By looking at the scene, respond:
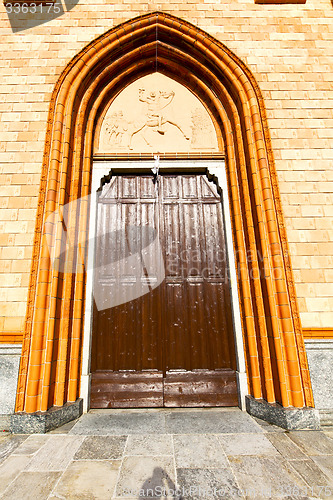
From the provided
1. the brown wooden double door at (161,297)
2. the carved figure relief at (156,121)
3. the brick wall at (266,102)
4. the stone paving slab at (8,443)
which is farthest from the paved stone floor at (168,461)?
the carved figure relief at (156,121)

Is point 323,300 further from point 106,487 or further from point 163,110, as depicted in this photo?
point 163,110

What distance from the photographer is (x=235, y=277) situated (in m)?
3.91

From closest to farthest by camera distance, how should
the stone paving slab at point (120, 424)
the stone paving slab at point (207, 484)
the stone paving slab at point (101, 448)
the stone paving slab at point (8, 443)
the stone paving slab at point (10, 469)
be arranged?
the stone paving slab at point (207, 484), the stone paving slab at point (10, 469), the stone paving slab at point (101, 448), the stone paving slab at point (8, 443), the stone paving slab at point (120, 424)

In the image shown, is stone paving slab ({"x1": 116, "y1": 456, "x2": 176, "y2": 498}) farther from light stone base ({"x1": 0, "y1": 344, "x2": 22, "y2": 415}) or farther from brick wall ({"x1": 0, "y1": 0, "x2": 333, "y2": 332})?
brick wall ({"x1": 0, "y1": 0, "x2": 333, "y2": 332})

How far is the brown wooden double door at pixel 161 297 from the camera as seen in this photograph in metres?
3.58

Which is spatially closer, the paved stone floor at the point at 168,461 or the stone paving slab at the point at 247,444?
the paved stone floor at the point at 168,461

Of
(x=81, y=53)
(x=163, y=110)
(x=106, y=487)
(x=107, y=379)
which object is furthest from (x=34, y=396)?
(x=81, y=53)

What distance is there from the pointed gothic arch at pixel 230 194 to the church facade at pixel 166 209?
0.02m

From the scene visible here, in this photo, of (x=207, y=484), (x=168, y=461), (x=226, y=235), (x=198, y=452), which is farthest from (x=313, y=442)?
(x=226, y=235)

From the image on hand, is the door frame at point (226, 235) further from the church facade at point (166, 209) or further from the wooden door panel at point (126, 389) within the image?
the wooden door panel at point (126, 389)

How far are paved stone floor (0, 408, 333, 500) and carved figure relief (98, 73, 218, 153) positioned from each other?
4076 millimetres

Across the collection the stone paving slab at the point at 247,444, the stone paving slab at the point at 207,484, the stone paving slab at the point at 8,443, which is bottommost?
the stone paving slab at the point at 207,484

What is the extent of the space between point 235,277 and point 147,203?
6.18 feet

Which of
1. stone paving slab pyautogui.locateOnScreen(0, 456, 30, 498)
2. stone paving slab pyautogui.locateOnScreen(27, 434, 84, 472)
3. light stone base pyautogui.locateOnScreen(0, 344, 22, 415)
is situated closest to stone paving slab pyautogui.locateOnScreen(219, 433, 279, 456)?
stone paving slab pyautogui.locateOnScreen(27, 434, 84, 472)
